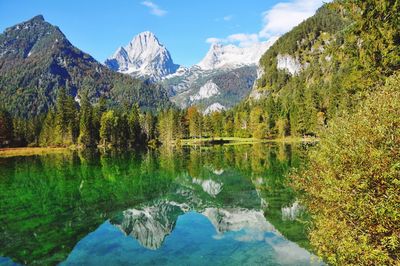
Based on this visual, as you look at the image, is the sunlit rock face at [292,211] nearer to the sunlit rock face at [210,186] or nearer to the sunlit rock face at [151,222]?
the sunlit rock face at [151,222]

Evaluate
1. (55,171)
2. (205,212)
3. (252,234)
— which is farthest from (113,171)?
(252,234)

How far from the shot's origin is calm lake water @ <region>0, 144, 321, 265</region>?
931 inches

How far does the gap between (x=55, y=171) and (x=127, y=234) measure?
144 ft

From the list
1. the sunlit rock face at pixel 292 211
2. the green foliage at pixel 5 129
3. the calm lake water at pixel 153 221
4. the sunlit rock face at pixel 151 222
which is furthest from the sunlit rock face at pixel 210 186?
the green foliage at pixel 5 129

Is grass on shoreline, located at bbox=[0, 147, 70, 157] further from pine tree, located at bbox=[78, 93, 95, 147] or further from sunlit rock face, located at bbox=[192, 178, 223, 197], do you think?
sunlit rock face, located at bbox=[192, 178, 223, 197]

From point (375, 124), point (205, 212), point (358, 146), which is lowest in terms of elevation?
point (205, 212)

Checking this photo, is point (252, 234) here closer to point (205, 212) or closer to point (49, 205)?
point (205, 212)

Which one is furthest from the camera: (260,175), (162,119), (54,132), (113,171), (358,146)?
(162,119)

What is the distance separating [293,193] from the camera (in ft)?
133

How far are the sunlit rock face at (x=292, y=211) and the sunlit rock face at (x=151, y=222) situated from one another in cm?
1035

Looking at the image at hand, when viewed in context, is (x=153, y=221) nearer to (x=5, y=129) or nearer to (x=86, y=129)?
(x=86, y=129)

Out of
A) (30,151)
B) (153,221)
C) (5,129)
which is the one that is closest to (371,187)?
(153,221)

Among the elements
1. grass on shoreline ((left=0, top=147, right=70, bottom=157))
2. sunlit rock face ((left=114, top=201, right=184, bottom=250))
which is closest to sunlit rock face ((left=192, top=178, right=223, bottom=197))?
sunlit rock face ((left=114, top=201, right=184, bottom=250))

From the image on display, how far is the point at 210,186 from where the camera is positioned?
50375 mm
